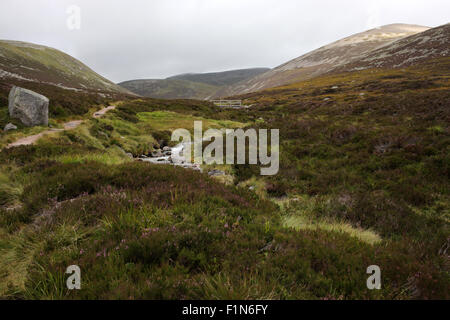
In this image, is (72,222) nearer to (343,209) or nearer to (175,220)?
(175,220)

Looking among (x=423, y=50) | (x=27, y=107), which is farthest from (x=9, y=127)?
(x=423, y=50)

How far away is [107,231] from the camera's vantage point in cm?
370

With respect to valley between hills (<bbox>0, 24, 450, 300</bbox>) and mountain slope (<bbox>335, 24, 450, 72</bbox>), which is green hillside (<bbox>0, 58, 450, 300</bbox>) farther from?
mountain slope (<bbox>335, 24, 450, 72</bbox>)

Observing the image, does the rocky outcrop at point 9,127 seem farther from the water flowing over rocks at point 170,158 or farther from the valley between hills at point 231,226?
the water flowing over rocks at point 170,158

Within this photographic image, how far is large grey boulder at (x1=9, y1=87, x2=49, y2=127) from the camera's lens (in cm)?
1372

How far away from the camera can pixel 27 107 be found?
45.2 ft

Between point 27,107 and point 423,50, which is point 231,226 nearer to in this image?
point 27,107

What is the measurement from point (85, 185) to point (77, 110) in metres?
20.0

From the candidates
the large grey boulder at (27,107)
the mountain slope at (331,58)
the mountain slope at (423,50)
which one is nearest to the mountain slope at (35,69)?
the large grey boulder at (27,107)

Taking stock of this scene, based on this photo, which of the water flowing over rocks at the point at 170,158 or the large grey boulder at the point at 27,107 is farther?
the large grey boulder at the point at 27,107

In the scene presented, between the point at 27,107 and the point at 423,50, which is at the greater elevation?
the point at 423,50

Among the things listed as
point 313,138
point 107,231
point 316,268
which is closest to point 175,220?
point 107,231

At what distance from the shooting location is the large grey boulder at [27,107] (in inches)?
540
